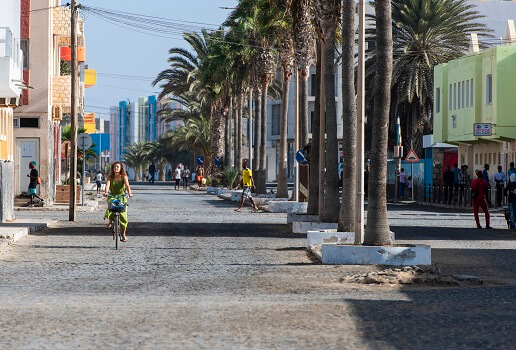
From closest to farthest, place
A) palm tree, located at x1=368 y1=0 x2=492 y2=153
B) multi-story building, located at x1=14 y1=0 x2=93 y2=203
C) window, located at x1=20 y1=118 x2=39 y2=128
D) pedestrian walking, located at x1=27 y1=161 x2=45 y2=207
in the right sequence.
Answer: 1. pedestrian walking, located at x1=27 y1=161 x2=45 y2=207
2. multi-story building, located at x1=14 y1=0 x2=93 y2=203
3. window, located at x1=20 y1=118 x2=39 y2=128
4. palm tree, located at x1=368 y1=0 x2=492 y2=153

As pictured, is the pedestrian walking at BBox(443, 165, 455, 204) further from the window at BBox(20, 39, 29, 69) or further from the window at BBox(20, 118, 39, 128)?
the window at BBox(20, 39, 29, 69)

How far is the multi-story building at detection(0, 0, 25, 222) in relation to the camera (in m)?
33.2

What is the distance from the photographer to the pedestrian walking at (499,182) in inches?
2000

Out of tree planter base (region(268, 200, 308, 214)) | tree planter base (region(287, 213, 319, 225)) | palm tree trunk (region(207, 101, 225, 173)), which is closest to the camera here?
tree planter base (region(287, 213, 319, 225))

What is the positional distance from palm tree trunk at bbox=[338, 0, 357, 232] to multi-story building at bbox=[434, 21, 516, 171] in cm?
3159

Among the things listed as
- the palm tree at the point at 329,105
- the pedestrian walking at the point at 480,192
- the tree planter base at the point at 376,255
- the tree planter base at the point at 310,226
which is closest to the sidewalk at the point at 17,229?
the tree planter base at the point at 310,226

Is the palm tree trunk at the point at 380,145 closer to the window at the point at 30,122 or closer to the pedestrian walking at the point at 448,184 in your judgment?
the window at the point at 30,122

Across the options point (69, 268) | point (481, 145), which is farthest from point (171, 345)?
point (481, 145)

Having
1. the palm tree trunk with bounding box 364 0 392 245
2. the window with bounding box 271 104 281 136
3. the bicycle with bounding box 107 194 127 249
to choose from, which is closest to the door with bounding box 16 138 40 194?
the bicycle with bounding box 107 194 127 249

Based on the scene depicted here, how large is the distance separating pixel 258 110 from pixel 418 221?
2692cm

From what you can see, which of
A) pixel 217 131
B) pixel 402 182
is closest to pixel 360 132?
pixel 402 182

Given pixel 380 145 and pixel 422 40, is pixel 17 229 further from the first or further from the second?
pixel 422 40

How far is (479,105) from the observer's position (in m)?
61.6

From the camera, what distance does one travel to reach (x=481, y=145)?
65188mm
